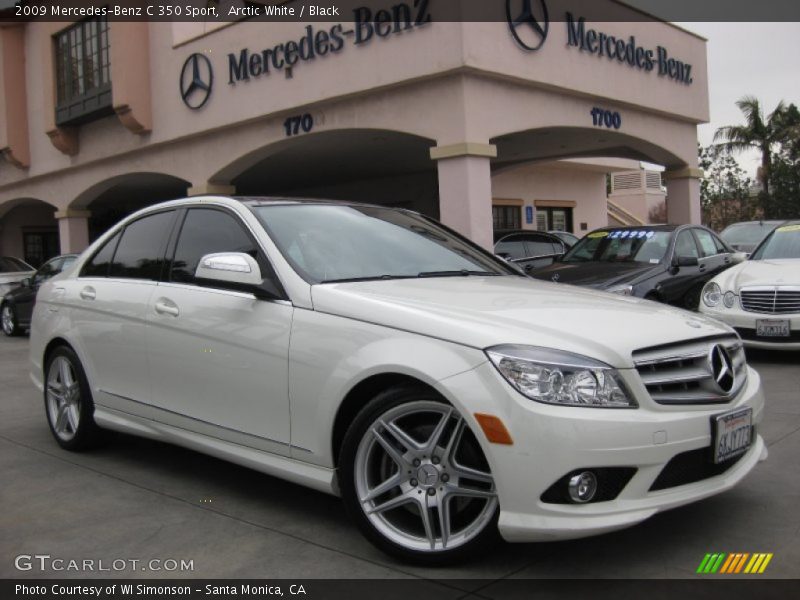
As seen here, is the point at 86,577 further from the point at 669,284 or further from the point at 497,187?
the point at 497,187

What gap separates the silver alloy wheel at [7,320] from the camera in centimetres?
1471

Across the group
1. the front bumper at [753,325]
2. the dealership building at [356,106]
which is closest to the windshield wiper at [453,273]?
the front bumper at [753,325]

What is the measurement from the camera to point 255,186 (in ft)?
74.0

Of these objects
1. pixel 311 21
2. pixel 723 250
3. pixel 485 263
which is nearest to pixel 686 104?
pixel 723 250

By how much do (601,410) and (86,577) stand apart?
219 centimetres

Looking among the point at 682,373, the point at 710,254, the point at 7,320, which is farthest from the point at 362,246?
the point at 7,320

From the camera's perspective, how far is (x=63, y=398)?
5.40 metres

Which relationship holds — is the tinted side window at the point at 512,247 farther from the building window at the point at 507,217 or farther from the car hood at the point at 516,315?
the building window at the point at 507,217

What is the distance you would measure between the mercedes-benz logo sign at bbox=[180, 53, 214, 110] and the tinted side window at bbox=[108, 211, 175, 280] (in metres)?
11.2

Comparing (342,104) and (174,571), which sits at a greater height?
(342,104)

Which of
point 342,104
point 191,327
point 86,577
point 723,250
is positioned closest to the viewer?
point 86,577

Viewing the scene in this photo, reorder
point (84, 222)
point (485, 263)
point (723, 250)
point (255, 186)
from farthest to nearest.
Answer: point (255, 186), point (84, 222), point (723, 250), point (485, 263)

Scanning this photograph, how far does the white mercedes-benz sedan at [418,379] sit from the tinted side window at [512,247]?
8452 mm

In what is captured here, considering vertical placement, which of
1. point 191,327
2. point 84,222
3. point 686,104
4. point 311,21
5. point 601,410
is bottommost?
point 601,410
